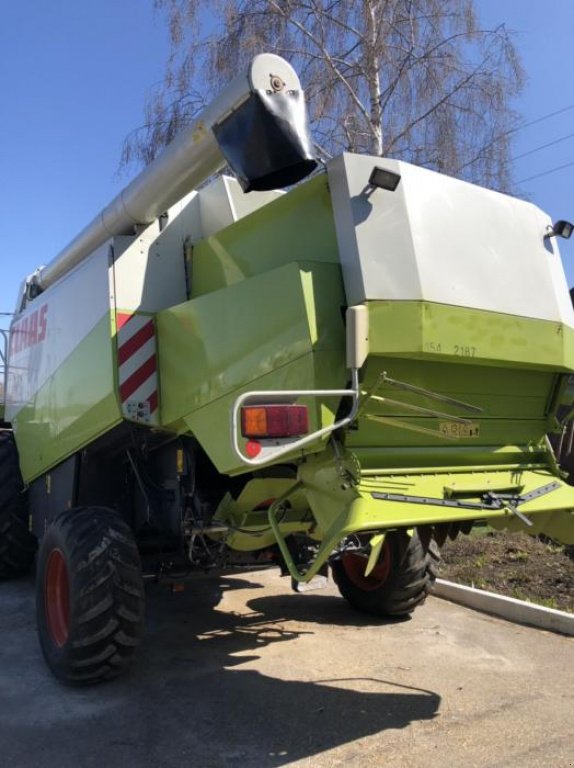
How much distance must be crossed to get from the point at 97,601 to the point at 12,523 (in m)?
2.61

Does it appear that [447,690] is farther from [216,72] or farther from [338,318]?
[216,72]

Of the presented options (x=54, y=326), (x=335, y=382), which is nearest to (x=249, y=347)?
(x=335, y=382)

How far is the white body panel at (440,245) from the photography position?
328 centimetres

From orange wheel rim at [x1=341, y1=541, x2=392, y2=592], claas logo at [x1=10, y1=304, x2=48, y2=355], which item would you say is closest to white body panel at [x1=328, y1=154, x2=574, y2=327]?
orange wheel rim at [x1=341, y1=541, x2=392, y2=592]

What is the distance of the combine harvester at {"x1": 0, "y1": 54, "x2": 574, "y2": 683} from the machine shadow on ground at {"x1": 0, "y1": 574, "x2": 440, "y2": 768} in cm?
27

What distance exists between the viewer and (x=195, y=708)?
3.74 meters

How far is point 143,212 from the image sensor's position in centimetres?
429

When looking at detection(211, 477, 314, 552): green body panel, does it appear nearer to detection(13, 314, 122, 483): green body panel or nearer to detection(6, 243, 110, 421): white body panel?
detection(13, 314, 122, 483): green body panel

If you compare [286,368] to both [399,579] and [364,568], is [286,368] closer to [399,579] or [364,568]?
[399,579]

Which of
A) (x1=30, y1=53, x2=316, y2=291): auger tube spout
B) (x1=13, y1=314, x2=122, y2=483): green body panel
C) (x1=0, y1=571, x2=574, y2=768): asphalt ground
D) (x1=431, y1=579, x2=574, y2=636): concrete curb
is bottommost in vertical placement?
(x1=0, y1=571, x2=574, y2=768): asphalt ground

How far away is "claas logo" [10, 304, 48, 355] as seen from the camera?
223 inches

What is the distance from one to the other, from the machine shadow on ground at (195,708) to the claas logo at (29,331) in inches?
94.1

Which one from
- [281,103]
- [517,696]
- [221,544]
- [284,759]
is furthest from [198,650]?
[281,103]

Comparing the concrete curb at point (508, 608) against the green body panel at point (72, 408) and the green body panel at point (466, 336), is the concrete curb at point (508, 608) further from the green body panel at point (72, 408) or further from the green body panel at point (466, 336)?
the green body panel at point (72, 408)
